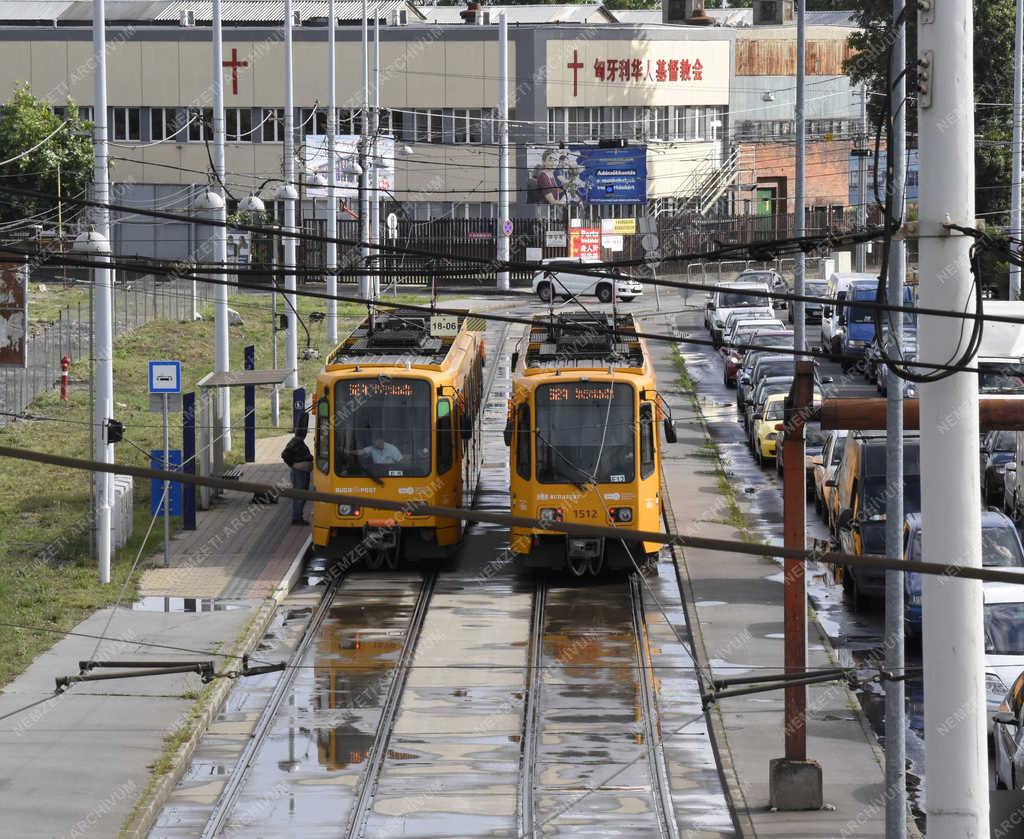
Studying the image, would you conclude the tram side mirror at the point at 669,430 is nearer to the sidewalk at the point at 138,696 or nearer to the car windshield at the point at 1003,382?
the sidewalk at the point at 138,696

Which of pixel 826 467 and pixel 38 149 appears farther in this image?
pixel 38 149

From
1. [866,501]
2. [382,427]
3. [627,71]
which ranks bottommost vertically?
[866,501]

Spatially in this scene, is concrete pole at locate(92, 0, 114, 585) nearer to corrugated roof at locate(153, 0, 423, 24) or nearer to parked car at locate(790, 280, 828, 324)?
parked car at locate(790, 280, 828, 324)

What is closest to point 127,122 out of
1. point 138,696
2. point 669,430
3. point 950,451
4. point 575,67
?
point 575,67

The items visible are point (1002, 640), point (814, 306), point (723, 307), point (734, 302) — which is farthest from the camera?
point (814, 306)

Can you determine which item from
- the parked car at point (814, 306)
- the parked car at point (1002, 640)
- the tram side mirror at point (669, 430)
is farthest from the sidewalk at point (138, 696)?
the parked car at point (814, 306)

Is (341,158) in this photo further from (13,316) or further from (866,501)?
(866,501)

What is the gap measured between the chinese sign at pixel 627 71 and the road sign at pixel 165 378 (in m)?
51.2

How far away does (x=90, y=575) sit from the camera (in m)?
24.4

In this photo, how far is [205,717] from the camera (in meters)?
18.1

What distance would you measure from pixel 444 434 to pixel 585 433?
219 centimetres

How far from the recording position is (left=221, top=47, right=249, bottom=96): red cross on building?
70.3 metres

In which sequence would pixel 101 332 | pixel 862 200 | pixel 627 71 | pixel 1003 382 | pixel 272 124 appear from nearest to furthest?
pixel 101 332 < pixel 1003 382 < pixel 862 200 < pixel 272 124 < pixel 627 71

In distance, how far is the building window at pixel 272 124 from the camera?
73375mm
